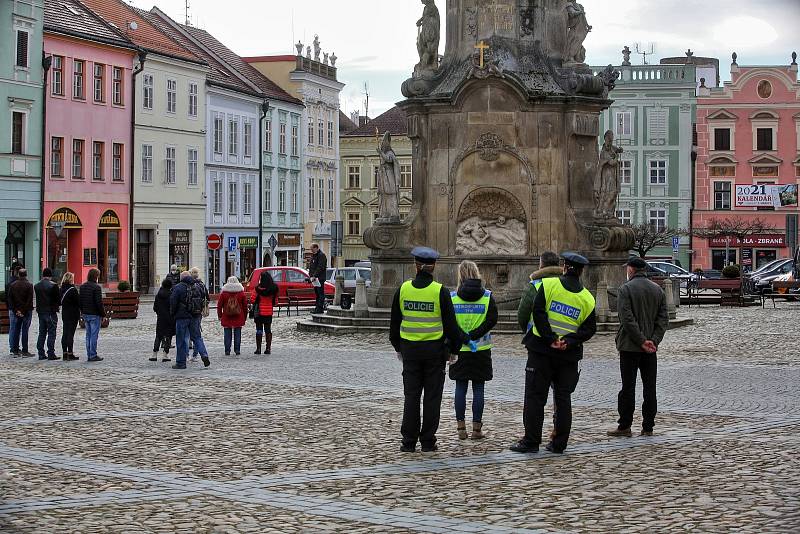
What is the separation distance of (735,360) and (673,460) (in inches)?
488

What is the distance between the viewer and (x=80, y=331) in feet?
117

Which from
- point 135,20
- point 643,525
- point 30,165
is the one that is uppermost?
point 135,20

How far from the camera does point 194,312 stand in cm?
2478

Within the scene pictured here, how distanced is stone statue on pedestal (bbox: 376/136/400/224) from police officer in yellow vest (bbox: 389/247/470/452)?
62.6 feet

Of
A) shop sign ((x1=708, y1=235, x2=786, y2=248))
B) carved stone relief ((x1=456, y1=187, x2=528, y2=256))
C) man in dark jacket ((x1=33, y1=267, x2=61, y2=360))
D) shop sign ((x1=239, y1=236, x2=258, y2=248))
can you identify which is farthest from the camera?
shop sign ((x1=708, y1=235, x2=786, y2=248))

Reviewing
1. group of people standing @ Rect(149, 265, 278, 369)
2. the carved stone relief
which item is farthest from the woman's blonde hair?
the carved stone relief

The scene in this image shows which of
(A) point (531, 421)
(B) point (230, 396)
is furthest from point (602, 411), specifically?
(B) point (230, 396)

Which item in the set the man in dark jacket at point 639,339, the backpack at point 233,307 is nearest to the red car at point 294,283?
the backpack at point 233,307

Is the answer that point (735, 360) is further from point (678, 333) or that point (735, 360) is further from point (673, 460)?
point (673, 460)

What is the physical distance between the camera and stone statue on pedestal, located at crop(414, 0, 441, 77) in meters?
33.2

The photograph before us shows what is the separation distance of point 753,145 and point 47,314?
63.4 meters

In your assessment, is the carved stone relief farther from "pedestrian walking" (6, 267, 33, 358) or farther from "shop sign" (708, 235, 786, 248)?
"shop sign" (708, 235, 786, 248)

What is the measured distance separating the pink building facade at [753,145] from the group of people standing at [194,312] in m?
59.2

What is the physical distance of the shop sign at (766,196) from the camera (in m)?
83.4
